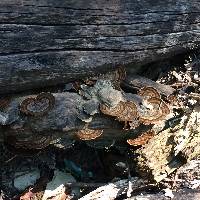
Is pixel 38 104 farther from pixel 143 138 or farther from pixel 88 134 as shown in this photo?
pixel 143 138

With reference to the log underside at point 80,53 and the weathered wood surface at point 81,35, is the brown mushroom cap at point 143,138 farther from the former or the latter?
the weathered wood surface at point 81,35

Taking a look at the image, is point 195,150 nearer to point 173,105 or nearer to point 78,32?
point 173,105

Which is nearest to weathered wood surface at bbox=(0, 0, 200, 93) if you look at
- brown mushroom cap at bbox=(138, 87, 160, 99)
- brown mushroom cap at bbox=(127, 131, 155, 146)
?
brown mushroom cap at bbox=(138, 87, 160, 99)

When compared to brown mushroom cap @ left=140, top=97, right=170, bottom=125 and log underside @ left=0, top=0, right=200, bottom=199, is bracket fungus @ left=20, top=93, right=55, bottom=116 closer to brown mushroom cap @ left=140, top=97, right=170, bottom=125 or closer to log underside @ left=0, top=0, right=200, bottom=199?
log underside @ left=0, top=0, right=200, bottom=199

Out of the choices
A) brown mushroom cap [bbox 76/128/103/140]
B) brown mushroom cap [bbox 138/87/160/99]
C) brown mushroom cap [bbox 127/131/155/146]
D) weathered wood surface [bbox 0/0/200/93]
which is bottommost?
brown mushroom cap [bbox 127/131/155/146]

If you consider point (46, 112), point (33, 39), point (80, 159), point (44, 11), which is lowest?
point (80, 159)

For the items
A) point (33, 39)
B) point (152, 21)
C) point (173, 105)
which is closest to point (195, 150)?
point (173, 105)

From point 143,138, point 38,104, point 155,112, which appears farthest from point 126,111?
point 38,104

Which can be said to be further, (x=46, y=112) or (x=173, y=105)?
(x=173, y=105)
